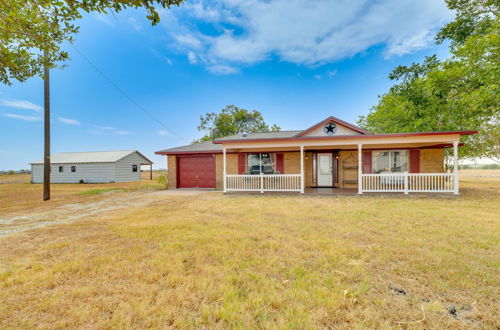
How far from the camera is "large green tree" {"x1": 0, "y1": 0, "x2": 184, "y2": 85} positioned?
3.28 m

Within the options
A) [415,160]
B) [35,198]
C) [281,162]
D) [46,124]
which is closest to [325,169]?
[281,162]

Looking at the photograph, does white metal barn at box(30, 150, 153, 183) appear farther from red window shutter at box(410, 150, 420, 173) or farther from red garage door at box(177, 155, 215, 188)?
red window shutter at box(410, 150, 420, 173)

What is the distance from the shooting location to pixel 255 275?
291cm

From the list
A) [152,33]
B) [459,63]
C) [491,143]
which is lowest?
[491,143]

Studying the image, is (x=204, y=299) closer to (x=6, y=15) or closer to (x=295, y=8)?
(x=6, y=15)

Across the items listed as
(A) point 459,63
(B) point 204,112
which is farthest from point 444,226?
(B) point 204,112

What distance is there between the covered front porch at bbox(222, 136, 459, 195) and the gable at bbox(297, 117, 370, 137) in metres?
0.80

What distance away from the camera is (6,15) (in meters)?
3.90

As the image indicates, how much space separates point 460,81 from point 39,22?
65.4 ft

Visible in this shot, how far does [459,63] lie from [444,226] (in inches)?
574

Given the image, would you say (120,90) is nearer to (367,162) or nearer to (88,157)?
(88,157)

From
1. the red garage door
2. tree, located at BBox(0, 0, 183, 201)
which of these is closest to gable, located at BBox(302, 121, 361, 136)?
the red garage door

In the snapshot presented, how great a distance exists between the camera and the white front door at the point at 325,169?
42.4 feet

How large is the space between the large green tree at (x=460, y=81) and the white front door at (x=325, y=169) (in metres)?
7.32
